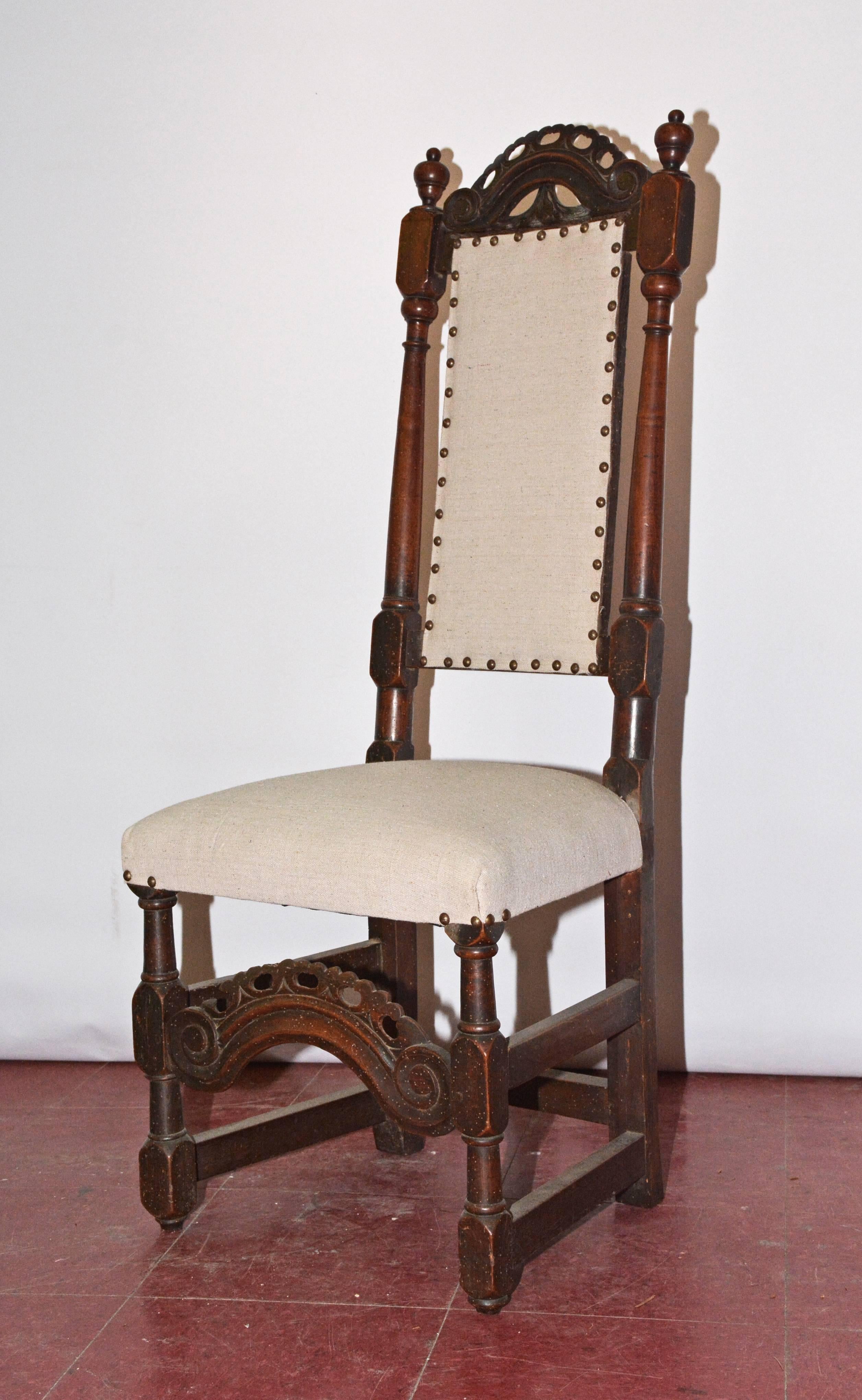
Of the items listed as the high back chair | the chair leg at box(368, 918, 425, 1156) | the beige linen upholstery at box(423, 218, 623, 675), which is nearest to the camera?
the high back chair

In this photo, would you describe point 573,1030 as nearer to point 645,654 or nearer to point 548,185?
point 645,654

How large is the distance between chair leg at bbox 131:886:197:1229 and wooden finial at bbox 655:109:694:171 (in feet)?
3.55

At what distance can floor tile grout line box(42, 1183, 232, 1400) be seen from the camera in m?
1.43

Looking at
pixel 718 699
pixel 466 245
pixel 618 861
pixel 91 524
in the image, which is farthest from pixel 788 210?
pixel 91 524

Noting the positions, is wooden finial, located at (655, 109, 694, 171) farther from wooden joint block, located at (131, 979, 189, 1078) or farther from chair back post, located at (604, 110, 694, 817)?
wooden joint block, located at (131, 979, 189, 1078)

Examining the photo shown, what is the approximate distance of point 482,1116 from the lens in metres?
1.45

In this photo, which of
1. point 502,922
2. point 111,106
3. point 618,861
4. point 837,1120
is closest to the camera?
point 502,922

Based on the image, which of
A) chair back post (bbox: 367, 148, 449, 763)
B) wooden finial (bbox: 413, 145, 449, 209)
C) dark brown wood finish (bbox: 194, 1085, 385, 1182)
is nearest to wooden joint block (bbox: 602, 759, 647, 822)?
chair back post (bbox: 367, 148, 449, 763)

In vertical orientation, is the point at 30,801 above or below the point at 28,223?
below

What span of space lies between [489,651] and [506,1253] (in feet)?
2.46

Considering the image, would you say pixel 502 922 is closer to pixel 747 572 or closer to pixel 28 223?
pixel 747 572

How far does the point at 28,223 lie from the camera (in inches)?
94.2

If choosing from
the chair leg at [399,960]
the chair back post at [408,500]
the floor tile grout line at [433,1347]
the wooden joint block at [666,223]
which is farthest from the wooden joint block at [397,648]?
the floor tile grout line at [433,1347]

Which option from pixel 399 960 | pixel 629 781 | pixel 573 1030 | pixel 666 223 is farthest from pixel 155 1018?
pixel 666 223
